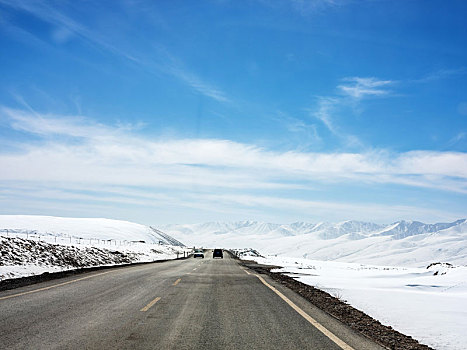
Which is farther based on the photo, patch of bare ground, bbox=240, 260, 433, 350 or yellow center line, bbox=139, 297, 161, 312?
yellow center line, bbox=139, 297, 161, 312

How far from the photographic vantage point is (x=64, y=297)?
38.6ft

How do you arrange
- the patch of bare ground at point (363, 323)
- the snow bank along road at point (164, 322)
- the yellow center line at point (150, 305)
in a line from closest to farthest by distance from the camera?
1. the snow bank along road at point (164, 322)
2. the patch of bare ground at point (363, 323)
3. the yellow center line at point (150, 305)

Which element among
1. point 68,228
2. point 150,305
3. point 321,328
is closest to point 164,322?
point 150,305

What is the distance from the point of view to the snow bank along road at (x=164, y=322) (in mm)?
6570

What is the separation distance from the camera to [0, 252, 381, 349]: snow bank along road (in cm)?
657

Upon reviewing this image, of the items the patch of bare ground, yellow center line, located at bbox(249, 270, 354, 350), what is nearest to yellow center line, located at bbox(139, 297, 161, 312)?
yellow center line, located at bbox(249, 270, 354, 350)

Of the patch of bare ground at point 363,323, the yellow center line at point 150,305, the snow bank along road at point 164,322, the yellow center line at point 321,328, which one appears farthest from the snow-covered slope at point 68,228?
the yellow center line at point 321,328

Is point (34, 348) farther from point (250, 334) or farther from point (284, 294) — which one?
point (284, 294)

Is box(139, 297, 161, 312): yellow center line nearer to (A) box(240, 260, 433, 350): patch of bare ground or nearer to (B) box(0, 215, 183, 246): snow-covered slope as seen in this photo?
(A) box(240, 260, 433, 350): patch of bare ground

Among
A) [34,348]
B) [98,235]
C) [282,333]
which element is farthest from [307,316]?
[98,235]

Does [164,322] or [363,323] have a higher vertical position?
[363,323]

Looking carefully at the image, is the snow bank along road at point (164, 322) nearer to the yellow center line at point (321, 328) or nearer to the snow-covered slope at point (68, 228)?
the yellow center line at point (321, 328)

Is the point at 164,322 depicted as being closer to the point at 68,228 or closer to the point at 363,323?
the point at 363,323

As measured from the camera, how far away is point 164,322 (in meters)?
8.26
